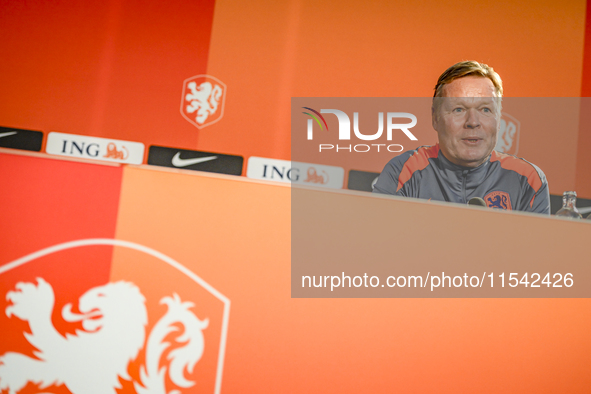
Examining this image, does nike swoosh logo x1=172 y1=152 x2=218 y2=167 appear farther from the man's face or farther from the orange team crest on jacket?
the orange team crest on jacket

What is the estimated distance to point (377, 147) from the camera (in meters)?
2.49

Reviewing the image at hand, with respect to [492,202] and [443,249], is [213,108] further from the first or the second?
[443,249]

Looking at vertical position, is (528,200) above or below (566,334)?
above

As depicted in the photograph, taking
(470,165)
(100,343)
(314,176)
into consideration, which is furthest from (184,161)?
(100,343)

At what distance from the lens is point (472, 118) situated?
1.35m

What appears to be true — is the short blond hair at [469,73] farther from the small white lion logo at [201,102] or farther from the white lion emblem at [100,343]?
the small white lion logo at [201,102]

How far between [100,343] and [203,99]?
6.72ft

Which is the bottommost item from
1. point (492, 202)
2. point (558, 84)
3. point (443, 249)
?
point (443, 249)

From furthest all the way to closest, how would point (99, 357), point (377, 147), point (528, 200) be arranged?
point (377, 147) → point (528, 200) → point (99, 357)

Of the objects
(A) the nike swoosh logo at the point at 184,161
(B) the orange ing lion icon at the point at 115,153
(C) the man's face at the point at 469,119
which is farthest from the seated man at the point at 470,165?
(B) the orange ing lion icon at the point at 115,153

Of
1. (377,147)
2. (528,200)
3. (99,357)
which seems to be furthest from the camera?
(377,147)

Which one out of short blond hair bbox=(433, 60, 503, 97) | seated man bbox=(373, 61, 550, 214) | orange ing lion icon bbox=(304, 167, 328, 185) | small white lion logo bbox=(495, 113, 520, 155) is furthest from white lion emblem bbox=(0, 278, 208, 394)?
small white lion logo bbox=(495, 113, 520, 155)

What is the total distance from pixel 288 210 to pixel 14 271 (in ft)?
1.80

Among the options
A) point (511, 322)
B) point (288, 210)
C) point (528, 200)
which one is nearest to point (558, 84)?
point (528, 200)
